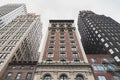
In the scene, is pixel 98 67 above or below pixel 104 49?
below

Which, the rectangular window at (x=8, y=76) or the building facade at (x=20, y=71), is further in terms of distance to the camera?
the rectangular window at (x=8, y=76)

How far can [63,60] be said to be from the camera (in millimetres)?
38469

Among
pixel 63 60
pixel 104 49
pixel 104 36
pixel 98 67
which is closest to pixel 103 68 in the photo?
pixel 98 67

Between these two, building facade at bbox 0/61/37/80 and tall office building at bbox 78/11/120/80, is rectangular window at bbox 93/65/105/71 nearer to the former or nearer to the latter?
tall office building at bbox 78/11/120/80

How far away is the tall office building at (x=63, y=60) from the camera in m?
33.2

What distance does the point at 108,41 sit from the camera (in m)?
58.6

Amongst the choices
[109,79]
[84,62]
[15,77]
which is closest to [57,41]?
[84,62]

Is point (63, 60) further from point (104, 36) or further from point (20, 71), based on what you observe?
point (104, 36)

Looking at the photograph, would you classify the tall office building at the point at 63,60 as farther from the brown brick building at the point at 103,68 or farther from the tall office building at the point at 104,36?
the tall office building at the point at 104,36

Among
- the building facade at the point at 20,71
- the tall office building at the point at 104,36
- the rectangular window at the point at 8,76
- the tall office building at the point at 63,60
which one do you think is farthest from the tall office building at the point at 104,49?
the rectangular window at the point at 8,76

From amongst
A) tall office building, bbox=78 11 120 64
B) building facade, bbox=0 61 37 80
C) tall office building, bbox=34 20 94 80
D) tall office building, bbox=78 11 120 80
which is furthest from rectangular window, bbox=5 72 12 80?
tall office building, bbox=78 11 120 64

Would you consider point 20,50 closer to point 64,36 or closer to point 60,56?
point 64,36

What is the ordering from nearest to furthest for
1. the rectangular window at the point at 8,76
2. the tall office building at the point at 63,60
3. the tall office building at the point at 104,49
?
the tall office building at the point at 63,60 < the tall office building at the point at 104,49 < the rectangular window at the point at 8,76

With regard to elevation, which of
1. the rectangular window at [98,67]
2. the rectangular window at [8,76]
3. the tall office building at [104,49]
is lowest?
the rectangular window at [8,76]
